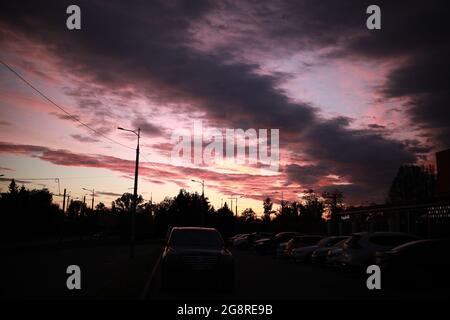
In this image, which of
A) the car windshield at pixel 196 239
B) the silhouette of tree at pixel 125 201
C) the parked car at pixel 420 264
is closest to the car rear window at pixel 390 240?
the parked car at pixel 420 264

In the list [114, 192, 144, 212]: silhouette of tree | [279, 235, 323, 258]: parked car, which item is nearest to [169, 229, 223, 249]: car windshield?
[279, 235, 323, 258]: parked car

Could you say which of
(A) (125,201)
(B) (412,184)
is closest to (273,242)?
(B) (412,184)

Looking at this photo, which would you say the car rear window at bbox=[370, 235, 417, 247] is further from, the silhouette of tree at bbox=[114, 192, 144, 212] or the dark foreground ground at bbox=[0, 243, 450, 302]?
the silhouette of tree at bbox=[114, 192, 144, 212]

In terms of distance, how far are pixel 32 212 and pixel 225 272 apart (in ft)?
279

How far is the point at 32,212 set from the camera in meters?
90.1

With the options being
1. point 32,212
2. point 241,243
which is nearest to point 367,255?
point 241,243

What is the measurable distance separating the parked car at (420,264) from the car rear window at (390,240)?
311 centimetres

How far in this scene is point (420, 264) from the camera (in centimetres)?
1445

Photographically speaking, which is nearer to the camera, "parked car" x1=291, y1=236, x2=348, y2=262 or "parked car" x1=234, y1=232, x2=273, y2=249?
"parked car" x1=291, y1=236, x2=348, y2=262

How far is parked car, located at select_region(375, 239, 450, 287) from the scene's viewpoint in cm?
1427

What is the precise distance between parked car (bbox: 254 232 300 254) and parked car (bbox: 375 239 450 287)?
17370mm

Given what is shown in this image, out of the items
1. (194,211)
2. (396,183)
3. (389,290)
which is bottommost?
(389,290)

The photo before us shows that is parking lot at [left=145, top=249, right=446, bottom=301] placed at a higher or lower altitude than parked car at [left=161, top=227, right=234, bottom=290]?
lower
